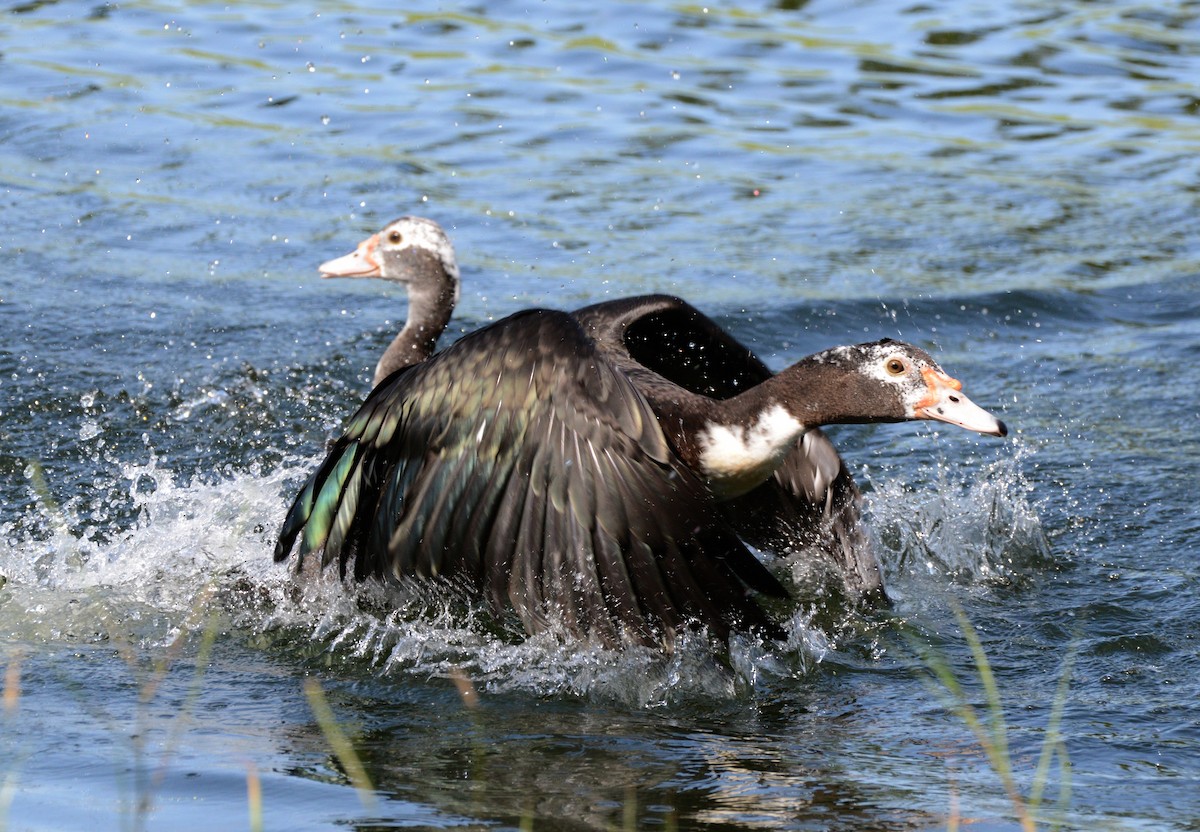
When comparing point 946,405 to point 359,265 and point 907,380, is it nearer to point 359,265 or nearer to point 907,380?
point 907,380

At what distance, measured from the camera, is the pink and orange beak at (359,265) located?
8.40 meters

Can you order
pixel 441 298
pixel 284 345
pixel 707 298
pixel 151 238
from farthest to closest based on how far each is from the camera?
1. pixel 151 238
2. pixel 707 298
3. pixel 284 345
4. pixel 441 298

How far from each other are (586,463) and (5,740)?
1812 mm

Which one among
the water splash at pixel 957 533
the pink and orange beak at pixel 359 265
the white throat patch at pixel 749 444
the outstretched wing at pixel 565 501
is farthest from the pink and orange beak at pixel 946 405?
the pink and orange beak at pixel 359 265

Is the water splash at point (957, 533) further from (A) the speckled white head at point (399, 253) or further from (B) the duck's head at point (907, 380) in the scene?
(A) the speckled white head at point (399, 253)

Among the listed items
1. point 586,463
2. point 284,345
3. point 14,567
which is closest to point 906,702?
point 586,463

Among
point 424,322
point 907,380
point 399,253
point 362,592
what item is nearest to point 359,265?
point 399,253

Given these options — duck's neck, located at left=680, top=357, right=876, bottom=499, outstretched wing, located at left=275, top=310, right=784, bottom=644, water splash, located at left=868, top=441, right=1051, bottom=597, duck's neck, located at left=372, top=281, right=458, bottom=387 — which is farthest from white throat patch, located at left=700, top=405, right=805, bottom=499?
duck's neck, located at left=372, top=281, right=458, bottom=387

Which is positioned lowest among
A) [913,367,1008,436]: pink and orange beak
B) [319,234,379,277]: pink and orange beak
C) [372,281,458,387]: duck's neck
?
[372,281,458,387]: duck's neck

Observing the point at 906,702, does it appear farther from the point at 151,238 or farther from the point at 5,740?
the point at 151,238

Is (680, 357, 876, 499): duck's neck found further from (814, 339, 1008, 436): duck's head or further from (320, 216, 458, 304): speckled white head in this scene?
(320, 216, 458, 304): speckled white head

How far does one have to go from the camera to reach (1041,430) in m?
8.47

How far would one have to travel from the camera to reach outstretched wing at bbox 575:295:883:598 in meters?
6.33

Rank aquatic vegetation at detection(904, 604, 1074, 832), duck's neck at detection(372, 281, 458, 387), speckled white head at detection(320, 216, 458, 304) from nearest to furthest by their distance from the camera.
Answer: aquatic vegetation at detection(904, 604, 1074, 832), duck's neck at detection(372, 281, 458, 387), speckled white head at detection(320, 216, 458, 304)
